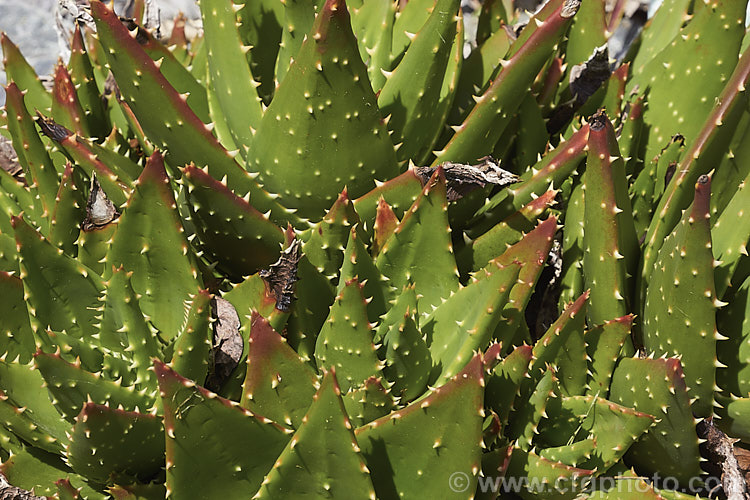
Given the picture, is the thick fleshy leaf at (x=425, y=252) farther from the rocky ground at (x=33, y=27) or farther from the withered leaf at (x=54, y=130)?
the rocky ground at (x=33, y=27)

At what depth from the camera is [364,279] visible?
1.04m

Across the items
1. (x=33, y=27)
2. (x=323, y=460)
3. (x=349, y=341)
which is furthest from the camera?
(x=33, y=27)

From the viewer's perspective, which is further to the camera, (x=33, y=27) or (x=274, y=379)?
(x=33, y=27)

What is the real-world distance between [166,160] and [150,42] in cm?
19

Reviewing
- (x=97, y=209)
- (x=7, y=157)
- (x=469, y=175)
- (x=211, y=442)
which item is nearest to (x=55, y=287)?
(x=97, y=209)

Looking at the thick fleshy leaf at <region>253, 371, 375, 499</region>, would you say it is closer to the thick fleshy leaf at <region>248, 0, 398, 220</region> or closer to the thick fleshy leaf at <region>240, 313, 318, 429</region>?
the thick fleshy leaf at <region>240, 313, 318, 429</region>

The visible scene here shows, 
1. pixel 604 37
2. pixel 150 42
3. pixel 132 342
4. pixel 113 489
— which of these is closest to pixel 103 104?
pixel 150 42

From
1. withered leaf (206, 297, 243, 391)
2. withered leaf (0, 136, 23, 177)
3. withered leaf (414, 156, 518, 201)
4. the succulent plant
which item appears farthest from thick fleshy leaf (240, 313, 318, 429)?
withered leaf (0, 136, 23, 177)

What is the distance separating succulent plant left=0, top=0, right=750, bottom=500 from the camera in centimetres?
90

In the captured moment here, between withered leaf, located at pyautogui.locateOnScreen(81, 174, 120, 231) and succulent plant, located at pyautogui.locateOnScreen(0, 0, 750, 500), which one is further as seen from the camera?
withered leaf, located at pyautogui.locateOnScreen(81, 174, 120, 231)

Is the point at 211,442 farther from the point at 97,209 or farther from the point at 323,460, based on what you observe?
the point at 97,209

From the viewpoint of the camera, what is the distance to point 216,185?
1.06m

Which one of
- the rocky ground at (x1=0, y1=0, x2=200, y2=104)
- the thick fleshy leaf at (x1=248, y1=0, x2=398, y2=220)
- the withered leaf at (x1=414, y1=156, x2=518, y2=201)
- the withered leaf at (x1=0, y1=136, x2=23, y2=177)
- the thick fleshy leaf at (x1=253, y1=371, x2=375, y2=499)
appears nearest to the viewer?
the thick fleshy leaf at (x1=253, y1=371, x2=375, y2=499)

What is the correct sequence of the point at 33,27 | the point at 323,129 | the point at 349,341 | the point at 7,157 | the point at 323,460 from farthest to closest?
the point at 33,27, the point at 7,157, the point at 323,129, the point at 349,341, the point at 323,460
